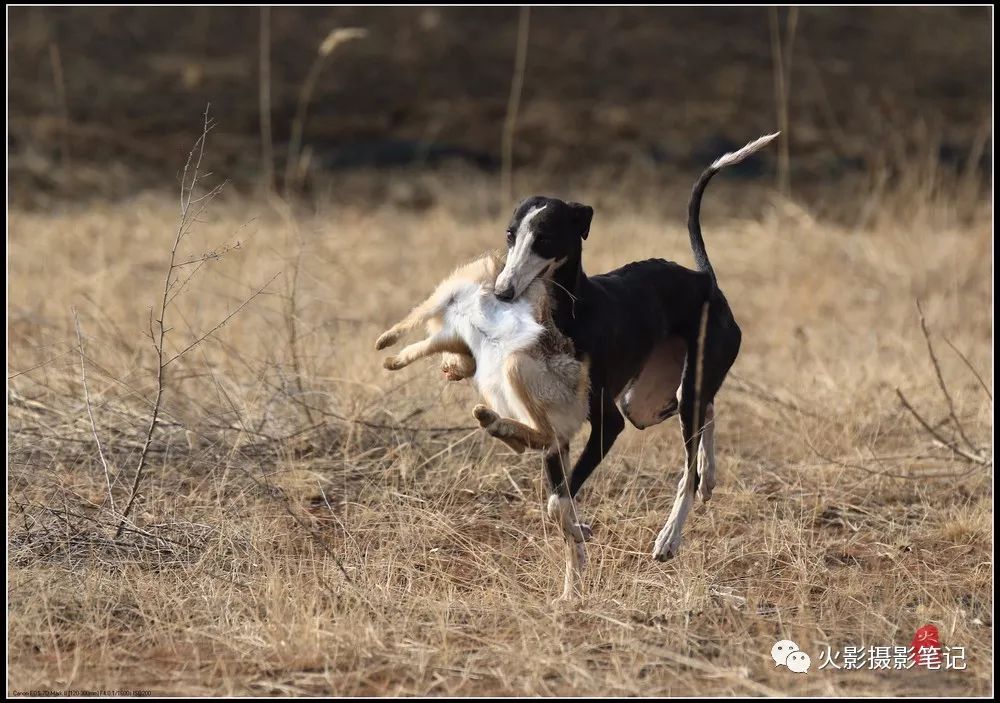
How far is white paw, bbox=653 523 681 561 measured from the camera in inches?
157

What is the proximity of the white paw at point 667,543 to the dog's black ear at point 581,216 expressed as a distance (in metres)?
0.95

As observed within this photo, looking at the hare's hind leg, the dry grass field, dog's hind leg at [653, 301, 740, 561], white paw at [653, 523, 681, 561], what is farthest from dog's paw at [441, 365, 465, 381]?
white paw at [653, 523, 681, 561]

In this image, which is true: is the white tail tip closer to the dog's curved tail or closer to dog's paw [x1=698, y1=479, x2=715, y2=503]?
the dog's curved tail

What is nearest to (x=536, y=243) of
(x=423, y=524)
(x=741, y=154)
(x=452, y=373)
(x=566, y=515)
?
(x=452, y=373)

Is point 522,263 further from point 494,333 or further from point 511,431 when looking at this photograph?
point 511,431

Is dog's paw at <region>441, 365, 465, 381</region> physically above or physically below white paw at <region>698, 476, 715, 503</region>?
above

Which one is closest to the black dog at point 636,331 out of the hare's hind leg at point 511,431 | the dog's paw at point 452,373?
the hare's hind leg at point 511,431

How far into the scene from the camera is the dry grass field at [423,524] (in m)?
3.39

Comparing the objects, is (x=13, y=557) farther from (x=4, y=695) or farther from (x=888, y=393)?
(x=888, y=393)

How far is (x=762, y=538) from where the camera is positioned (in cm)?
426

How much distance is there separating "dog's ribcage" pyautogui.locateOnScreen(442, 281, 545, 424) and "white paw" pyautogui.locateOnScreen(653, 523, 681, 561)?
77 cm

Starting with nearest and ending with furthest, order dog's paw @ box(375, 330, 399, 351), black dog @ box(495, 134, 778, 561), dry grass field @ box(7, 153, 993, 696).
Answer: dry grass field @ box(7, 153, 993, 696) → black dog @ box(495, 134, 778, 561) → dog's paw @ box(375, 330, 399, 351)

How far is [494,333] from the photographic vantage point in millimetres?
3445

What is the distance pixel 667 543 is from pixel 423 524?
75 centimetres
